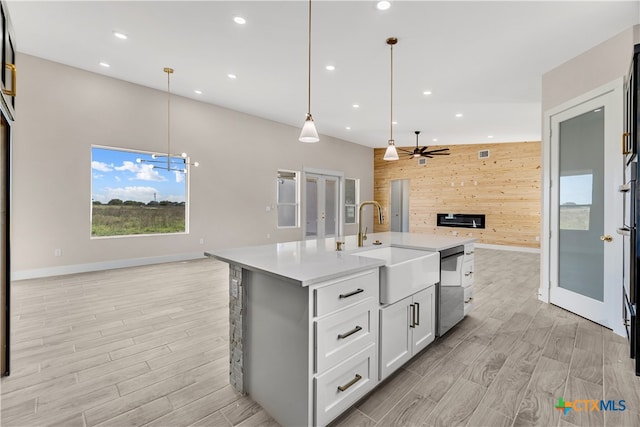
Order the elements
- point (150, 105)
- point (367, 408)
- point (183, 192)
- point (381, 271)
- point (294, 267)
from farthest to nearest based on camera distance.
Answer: point (183, 192) < point (150, 105) < point (381, 271) < point (367, 408) < point (294, 267)

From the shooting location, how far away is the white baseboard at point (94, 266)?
445cm

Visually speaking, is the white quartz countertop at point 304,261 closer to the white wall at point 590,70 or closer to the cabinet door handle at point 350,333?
the cabinet door handle at point 350,333

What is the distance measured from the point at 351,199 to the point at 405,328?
27.5 feet

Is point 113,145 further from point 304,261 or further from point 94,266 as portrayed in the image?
point 304,261

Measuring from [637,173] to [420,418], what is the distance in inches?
81.8

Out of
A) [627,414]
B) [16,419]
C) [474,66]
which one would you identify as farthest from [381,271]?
[474,66]

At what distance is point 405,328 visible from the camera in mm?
2023

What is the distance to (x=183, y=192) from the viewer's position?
6.12 meters

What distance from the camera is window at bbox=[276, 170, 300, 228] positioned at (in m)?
7.89

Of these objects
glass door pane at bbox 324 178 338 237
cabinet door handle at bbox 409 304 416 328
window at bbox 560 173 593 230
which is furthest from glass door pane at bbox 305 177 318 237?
cabinet door handle at bbox 409 304 416 328

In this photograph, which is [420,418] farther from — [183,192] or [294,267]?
[183,192]

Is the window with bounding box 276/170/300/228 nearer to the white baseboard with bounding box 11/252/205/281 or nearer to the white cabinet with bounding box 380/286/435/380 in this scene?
the white baseboard with bounding box 11/252/205/281

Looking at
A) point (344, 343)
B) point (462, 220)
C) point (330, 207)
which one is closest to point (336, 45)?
point (344, 343)

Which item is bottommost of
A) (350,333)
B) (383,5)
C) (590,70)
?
(350,333)
